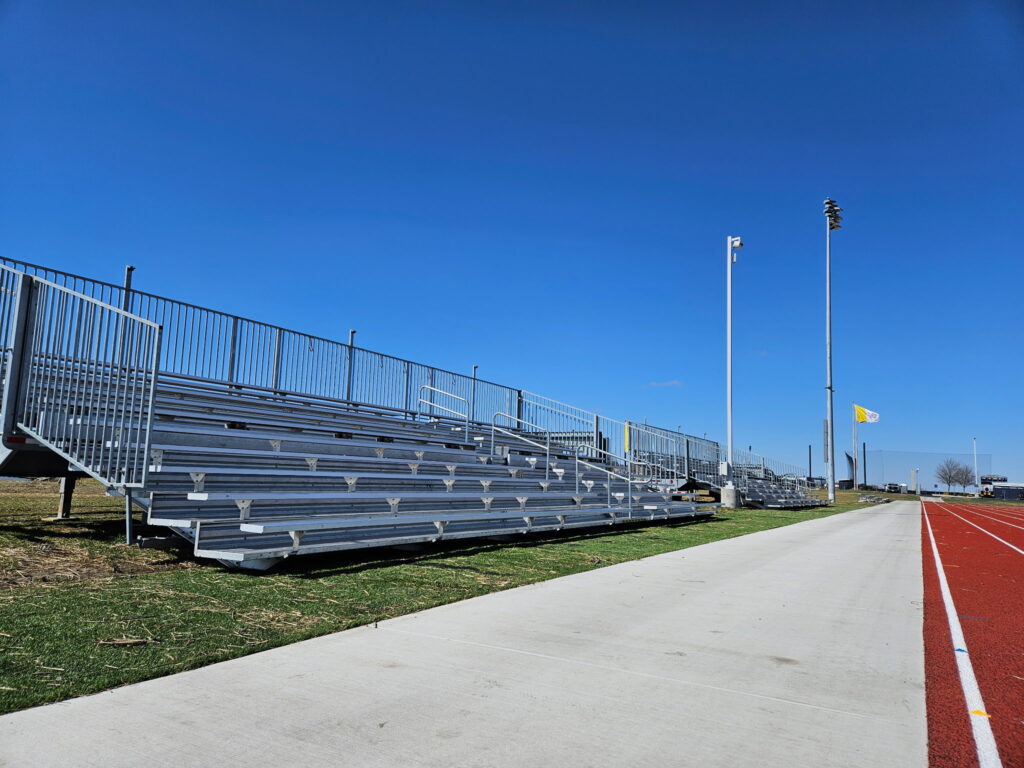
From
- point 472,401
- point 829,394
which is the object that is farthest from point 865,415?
point 472,401

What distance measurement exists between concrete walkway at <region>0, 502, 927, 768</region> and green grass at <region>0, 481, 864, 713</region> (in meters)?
0.30

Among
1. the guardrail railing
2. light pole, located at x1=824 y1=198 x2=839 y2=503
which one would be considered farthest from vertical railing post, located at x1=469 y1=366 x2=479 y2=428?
light pole, located at x1=824 y1=198 x2=839 y2=503

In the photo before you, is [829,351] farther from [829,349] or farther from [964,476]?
[964,476]

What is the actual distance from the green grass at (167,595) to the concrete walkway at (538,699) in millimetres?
296

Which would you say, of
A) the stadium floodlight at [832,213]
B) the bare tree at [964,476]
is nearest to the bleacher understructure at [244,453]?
the stadium floodlight at [832,213]

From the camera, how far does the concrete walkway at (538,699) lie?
2834 millimetres

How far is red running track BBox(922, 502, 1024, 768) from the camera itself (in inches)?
123

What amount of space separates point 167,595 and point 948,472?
367 ft

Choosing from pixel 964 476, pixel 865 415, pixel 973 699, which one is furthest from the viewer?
pixel 964 476

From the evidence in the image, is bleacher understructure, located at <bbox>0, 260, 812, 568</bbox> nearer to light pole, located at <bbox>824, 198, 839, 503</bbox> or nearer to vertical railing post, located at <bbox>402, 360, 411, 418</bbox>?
vertical railing post, located at <bbox>402, 360, 411, 418</bbox>

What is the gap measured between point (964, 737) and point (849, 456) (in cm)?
7958

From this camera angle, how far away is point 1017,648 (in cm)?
501

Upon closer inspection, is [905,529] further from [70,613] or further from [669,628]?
[70,613]

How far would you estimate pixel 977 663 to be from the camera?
458 centimetres
